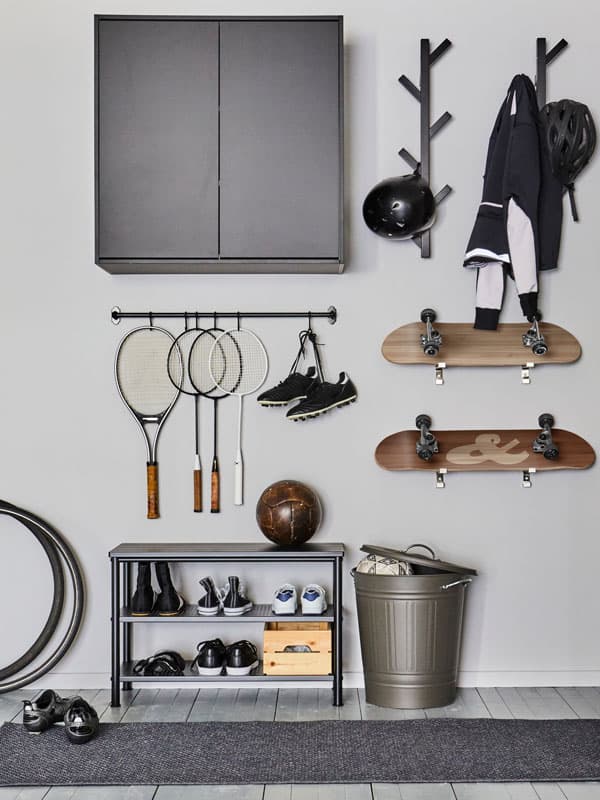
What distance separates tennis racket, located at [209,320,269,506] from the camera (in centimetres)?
400

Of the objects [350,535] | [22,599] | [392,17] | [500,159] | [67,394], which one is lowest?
[22,599]

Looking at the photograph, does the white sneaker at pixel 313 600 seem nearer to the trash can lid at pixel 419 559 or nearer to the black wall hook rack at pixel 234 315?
the trash can lid at pixel 419 559

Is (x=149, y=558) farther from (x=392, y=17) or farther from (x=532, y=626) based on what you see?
(x=392, y=17)

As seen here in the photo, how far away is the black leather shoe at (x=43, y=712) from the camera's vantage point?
3314 mm

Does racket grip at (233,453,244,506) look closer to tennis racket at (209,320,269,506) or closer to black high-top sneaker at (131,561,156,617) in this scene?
tennis racket at (209,320,269,506)

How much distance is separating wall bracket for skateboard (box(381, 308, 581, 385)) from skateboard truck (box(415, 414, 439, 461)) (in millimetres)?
198

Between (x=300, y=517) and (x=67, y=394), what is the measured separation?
3.70ft

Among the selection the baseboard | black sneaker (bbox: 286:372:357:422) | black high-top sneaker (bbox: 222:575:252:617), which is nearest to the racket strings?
black sneaker (bbox: 286:372:357:422)

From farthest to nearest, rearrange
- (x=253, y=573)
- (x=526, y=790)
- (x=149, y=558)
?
(x=253, y=573), (x=149, y=558), (x=526, y=790)

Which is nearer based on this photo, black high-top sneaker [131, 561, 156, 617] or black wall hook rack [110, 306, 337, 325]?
black high-top sneaker [131, 561, 156, 617]

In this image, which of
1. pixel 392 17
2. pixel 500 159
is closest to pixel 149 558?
pixel 500 159

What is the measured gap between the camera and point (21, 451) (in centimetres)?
400

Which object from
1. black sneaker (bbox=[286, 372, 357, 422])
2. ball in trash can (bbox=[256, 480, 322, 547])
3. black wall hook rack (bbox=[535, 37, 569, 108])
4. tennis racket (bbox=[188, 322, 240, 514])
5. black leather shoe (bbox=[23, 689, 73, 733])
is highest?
black wall hook rack (bbox=[535, 37, 569, 108])

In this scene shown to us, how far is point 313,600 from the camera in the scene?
3.73m
